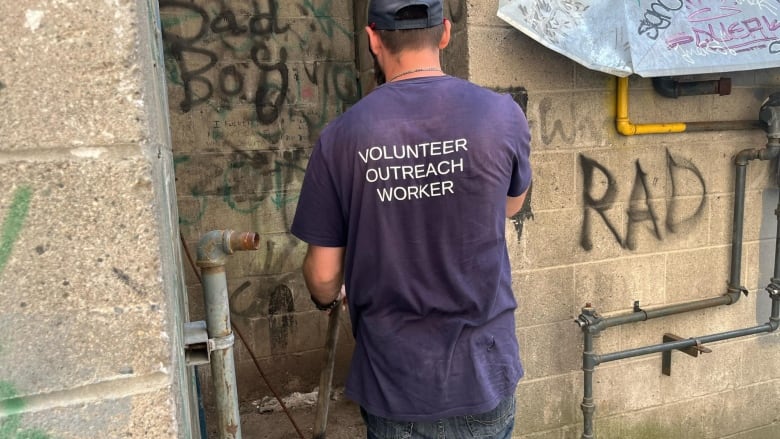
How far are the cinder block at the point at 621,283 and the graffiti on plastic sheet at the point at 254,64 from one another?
1.98m

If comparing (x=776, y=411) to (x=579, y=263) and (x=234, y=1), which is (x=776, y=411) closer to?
(x=579, y=263)

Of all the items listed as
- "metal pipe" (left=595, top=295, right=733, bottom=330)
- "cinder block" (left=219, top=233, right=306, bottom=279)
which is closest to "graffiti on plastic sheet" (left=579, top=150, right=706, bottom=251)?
"metal pipe" (left=595, top=295, right=733, bottom=330)

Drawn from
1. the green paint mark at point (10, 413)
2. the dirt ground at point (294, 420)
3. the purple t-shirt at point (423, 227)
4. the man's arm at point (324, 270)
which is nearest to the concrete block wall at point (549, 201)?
the dirt ground at point (294, 420)

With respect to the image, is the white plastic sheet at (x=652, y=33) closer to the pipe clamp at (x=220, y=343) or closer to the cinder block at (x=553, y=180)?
the cinder block at (x=553, y=180)

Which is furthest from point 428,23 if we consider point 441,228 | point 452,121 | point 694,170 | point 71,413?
point 694,170

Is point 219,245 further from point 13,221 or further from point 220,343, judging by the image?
point 13,221

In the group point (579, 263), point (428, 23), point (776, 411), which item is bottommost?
point (776, 411)

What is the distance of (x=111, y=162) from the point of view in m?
0.96

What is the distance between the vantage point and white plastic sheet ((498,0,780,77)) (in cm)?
237

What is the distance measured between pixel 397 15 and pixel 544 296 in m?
1.68

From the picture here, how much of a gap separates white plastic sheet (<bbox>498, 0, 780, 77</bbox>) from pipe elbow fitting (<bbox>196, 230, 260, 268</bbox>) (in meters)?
1.51

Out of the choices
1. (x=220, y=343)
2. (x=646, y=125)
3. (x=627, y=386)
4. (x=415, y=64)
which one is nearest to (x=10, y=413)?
(x=220, y=343)

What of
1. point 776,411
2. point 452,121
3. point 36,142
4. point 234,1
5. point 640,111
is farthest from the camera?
point 234,1

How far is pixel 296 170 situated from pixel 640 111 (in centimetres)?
213
